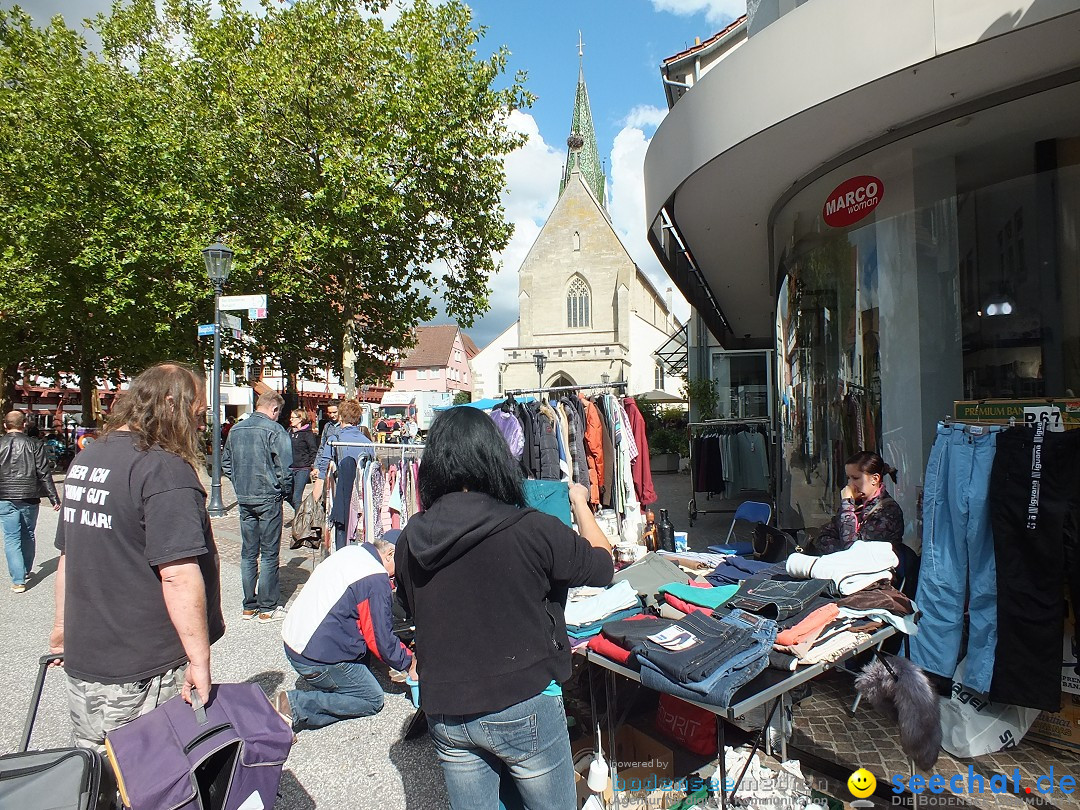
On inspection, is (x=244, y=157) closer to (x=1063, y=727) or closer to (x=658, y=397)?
(x=658, y=397)

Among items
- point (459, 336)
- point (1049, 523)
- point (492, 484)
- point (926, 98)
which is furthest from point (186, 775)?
point (459, 336)

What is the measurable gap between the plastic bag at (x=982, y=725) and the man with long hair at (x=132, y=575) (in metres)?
3.64

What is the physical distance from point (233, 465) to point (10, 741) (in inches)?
95.5

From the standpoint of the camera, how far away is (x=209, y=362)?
797 inches

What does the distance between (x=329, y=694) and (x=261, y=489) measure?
7.82 feet

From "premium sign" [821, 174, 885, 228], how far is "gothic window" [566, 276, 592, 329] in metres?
42.6

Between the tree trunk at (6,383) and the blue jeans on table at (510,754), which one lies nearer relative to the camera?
the blue jeans on table at (510,754)

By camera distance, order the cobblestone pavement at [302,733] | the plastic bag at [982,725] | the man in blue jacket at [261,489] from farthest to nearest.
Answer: the man in blue jacket at [261,489], the plastic bag at [982,725], the cobblestone pavement at [302,733]

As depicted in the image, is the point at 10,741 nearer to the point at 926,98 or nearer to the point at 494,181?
the point at 926,98

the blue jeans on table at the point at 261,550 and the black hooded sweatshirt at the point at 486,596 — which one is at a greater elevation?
the black hooded sweatshirt at the point at 486,596

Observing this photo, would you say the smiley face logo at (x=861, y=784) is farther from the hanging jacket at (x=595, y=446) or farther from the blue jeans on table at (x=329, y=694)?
the hanging jacket at (x=595, y=446)

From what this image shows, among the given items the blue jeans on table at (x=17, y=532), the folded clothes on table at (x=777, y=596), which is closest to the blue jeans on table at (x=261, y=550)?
the blue jeans on table at (x=17, y=532)

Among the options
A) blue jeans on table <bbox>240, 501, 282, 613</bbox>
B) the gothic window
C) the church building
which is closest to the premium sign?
blue jeans on table <bbox>240, 501, 282, 613</bbox>

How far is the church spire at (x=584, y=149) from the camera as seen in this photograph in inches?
2566
